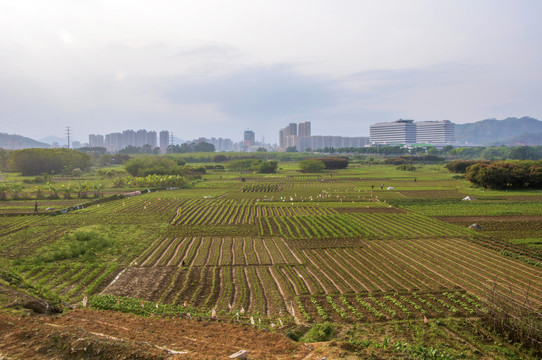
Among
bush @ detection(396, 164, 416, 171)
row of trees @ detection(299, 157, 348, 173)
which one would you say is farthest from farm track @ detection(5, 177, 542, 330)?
bush @ detection(396, 164, 416, 171)

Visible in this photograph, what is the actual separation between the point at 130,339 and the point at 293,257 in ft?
47.3

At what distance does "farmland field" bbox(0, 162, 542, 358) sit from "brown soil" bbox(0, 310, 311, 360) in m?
2.79

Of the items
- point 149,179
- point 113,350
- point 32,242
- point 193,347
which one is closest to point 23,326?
point 113,350

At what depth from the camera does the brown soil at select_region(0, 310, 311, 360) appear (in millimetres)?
9492

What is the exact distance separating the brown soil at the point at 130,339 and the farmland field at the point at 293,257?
2788 mm

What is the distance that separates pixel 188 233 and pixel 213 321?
59.4 feet

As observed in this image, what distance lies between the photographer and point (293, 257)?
23641mm

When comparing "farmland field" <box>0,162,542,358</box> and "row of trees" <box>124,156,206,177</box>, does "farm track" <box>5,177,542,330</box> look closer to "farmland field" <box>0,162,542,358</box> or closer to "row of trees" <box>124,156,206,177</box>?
"farmland field" <box>0,162,542,358</box>

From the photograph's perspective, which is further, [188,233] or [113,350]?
[188,233]

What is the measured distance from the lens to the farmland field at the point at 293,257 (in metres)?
16.4

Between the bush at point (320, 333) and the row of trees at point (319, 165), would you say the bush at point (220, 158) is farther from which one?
the bush at point (320, 333)

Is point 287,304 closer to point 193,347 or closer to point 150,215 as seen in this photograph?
point 193,347

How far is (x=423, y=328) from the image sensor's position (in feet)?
44.8

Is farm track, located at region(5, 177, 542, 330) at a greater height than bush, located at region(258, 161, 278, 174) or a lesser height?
lesser
